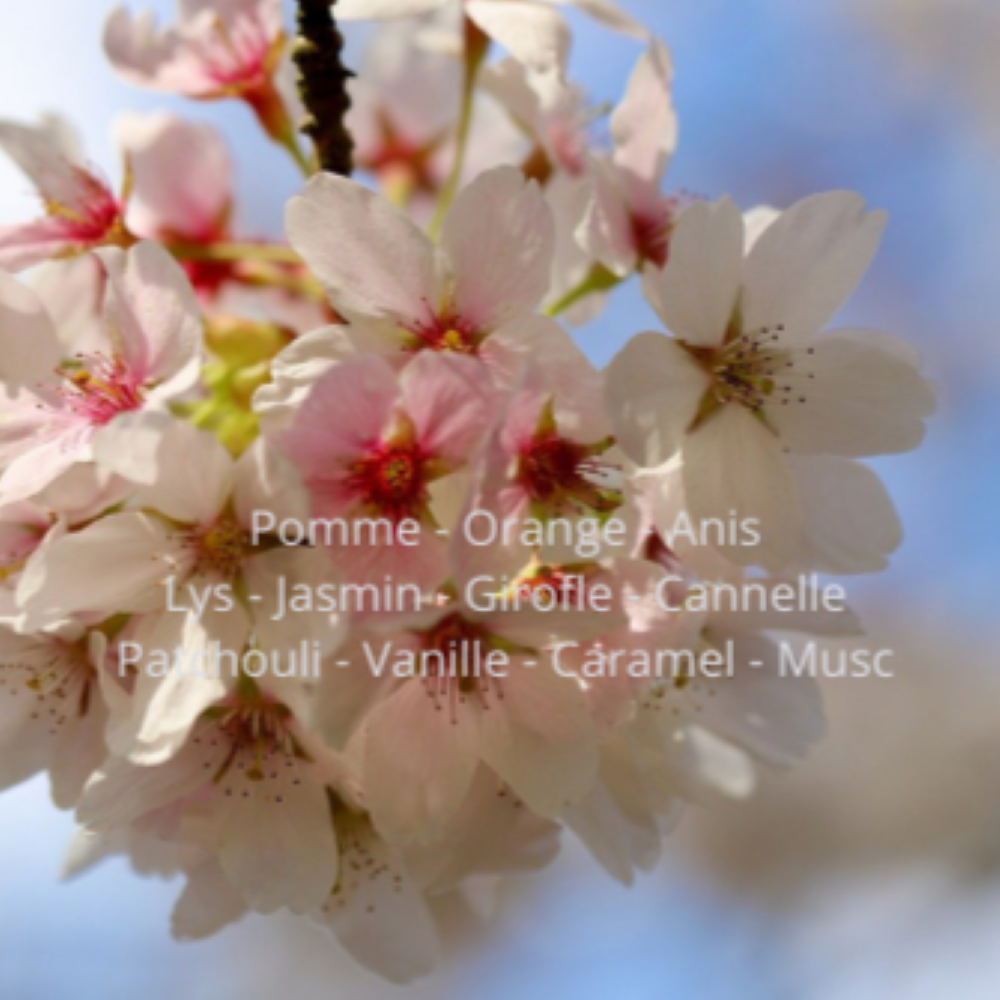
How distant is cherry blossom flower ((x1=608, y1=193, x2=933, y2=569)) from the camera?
0.97m

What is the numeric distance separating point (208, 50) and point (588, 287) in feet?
1.57

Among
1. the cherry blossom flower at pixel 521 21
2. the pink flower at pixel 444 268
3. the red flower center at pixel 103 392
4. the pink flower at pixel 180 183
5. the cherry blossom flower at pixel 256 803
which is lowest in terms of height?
the cherry blossom flower at pixel 256 803

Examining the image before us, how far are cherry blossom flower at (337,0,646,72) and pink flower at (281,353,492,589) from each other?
0.38 meters

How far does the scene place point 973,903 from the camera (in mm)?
3201

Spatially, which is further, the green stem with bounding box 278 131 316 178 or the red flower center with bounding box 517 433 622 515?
the green stem with bounding box 278 131 316 178

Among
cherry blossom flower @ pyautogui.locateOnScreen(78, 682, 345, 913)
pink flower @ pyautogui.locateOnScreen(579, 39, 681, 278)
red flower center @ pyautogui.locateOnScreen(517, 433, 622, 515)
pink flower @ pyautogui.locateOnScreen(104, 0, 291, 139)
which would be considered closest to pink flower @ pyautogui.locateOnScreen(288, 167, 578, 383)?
red flower center @ pyautogui.locateOnScreen(517, 433, 622, 515)

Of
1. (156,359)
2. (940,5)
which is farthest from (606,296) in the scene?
(940,5)

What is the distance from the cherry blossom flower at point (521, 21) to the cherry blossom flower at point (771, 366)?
0.28m

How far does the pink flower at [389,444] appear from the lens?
863 millimetres

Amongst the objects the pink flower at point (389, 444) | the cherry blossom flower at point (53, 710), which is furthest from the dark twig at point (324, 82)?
the cherry blossom flower at point (53, 710)

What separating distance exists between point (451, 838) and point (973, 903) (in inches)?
102

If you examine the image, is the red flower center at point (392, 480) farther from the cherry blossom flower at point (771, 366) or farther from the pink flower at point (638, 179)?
the pink flower at point (638, 179)

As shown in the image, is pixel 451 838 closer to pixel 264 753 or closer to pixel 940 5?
pixel 264 753

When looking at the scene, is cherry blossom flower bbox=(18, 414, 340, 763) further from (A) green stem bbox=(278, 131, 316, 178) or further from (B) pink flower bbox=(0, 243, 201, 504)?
(A) green stem bbox=(278, 131, 316, 178)
